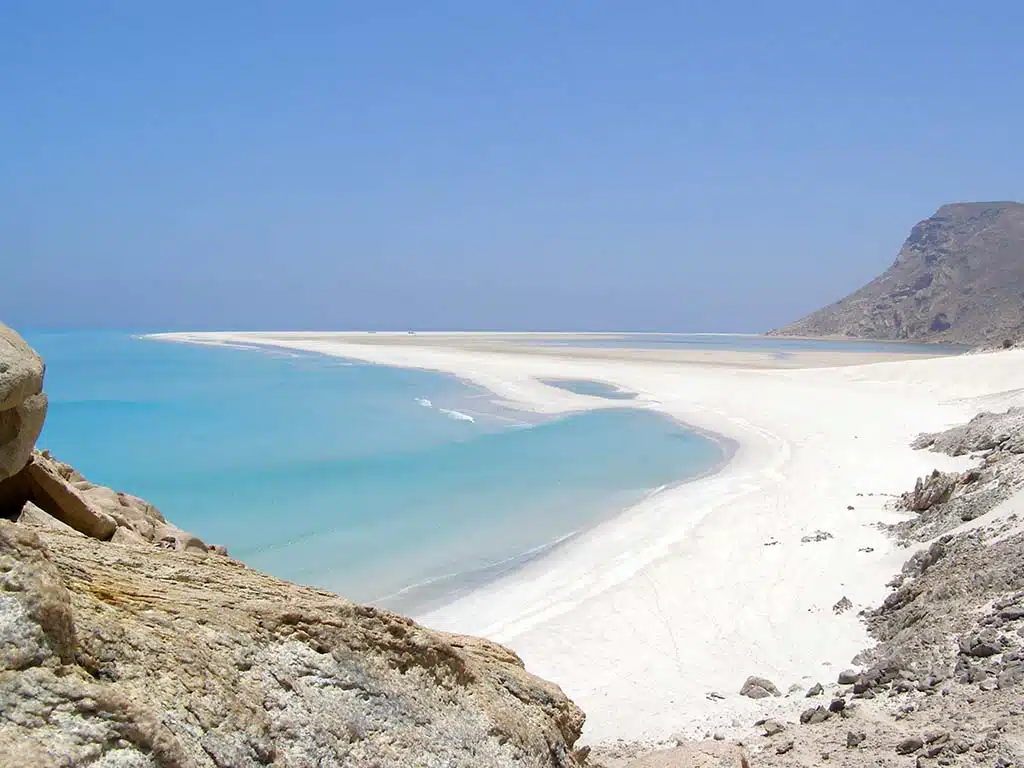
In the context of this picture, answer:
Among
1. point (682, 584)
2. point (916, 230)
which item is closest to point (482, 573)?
point (682, 584)

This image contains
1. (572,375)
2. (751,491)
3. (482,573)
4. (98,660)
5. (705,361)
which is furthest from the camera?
(705,361)

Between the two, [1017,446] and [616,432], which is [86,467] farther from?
[1017,446]

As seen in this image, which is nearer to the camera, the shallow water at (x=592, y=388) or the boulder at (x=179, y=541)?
the boulder at (x=179, y=541)

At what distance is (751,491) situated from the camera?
18609mm

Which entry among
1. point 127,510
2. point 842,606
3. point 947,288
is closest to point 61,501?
point 127,510

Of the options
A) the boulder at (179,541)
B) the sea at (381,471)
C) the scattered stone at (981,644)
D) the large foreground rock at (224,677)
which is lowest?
the sea at (381,471)

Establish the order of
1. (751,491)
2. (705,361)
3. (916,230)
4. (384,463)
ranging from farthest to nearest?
(916,230)
(705,361)
(384,463)
(751,491)

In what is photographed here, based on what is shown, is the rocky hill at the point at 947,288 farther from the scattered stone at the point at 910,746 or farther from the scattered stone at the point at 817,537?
the scattered stone at the point at 910,746

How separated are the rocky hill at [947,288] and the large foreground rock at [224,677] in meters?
119

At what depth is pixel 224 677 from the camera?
3.13 meters

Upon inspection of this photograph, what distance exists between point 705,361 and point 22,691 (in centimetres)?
6890

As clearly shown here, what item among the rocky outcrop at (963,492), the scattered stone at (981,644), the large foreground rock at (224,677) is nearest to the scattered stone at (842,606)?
the rocky outcrop at (963,492)

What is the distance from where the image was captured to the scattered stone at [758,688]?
791 cm

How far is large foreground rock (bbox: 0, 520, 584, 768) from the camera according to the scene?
2521mm
